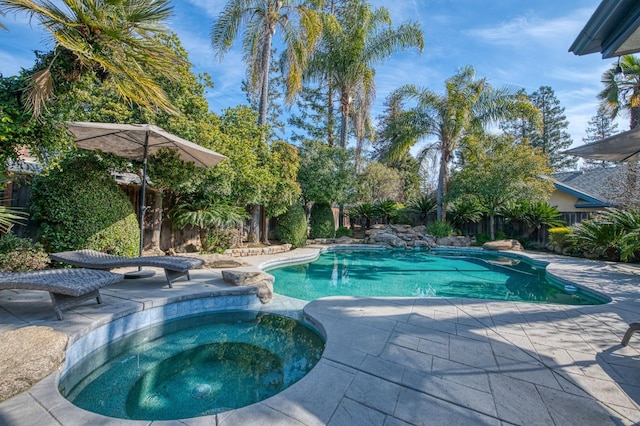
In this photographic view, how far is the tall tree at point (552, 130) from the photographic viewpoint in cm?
3177

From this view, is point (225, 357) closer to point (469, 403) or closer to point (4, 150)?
point (469, 403)

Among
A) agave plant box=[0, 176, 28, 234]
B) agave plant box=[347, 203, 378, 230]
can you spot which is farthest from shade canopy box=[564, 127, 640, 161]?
agave plant box=[347, 203, 378, 230]

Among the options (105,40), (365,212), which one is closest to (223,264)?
(105,40)

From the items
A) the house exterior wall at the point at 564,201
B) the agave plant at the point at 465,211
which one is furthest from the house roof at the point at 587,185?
the agave plant at the point at 465,211

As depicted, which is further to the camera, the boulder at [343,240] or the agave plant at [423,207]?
the agave plant at [423,207]

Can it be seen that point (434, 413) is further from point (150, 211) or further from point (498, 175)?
point (498, 175)

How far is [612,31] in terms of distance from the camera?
2.19m

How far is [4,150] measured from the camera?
153 inches

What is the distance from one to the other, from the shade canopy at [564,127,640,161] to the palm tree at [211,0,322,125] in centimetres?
934

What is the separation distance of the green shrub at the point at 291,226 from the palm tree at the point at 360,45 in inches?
197

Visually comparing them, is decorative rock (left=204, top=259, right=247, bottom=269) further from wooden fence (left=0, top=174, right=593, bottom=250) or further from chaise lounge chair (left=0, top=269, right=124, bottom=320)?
chaise lounge chair (left=0, top=269, right=124, bottom=320)

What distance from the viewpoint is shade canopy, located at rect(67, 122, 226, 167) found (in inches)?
189

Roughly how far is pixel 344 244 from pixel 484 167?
776 centimetres

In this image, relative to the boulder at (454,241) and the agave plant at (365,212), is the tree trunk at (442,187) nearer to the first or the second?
the boulder at (454,241)
